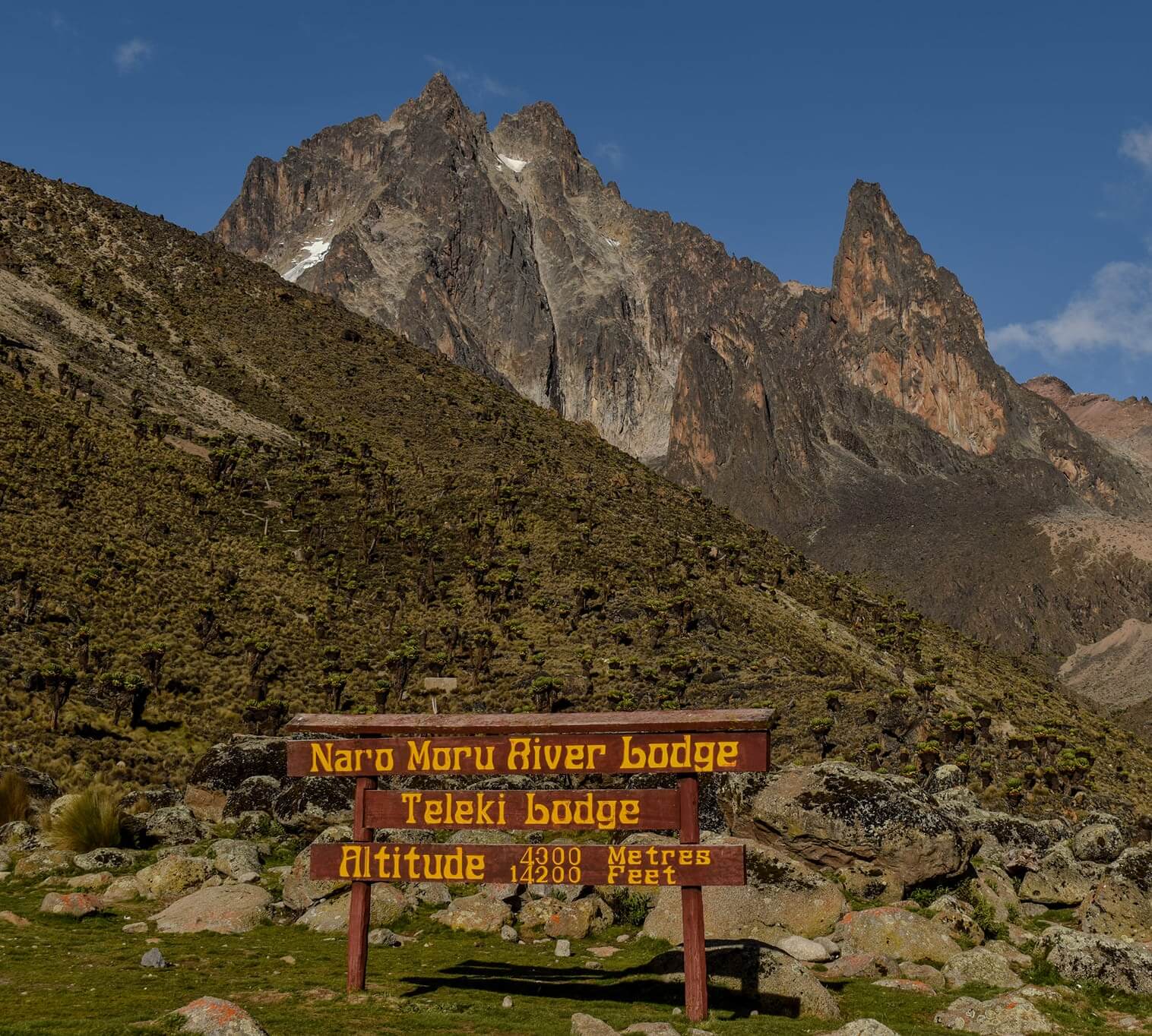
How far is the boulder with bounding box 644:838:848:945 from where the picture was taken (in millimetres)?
17906

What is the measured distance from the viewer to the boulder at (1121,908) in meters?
19.2

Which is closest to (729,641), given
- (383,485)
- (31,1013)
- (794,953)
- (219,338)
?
(383,485)

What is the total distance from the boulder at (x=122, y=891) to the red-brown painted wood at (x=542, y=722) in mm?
6781

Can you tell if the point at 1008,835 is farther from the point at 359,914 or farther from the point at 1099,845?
the point at 359,914

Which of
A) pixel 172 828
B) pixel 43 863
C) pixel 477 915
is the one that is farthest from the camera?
pixel 172 828

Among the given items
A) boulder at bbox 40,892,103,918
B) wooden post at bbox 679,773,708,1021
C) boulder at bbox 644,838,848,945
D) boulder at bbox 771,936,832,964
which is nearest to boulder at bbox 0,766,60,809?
boulder at bbox 40,892,103,918

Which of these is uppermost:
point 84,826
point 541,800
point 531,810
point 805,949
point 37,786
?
point 541,800

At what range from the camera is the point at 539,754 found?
559 inches

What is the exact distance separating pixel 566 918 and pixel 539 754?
5871 millimetres

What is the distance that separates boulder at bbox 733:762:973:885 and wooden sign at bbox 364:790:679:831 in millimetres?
8630

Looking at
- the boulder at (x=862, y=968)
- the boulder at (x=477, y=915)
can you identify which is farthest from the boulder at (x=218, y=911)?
the boulder at (x=862, y=968)

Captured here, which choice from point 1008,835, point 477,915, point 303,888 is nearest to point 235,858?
point 303,888

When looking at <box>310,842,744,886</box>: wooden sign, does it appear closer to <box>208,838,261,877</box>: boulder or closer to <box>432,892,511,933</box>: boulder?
<box>432,892,511,933</box>: boulder

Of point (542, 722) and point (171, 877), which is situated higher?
point (542, 722)
